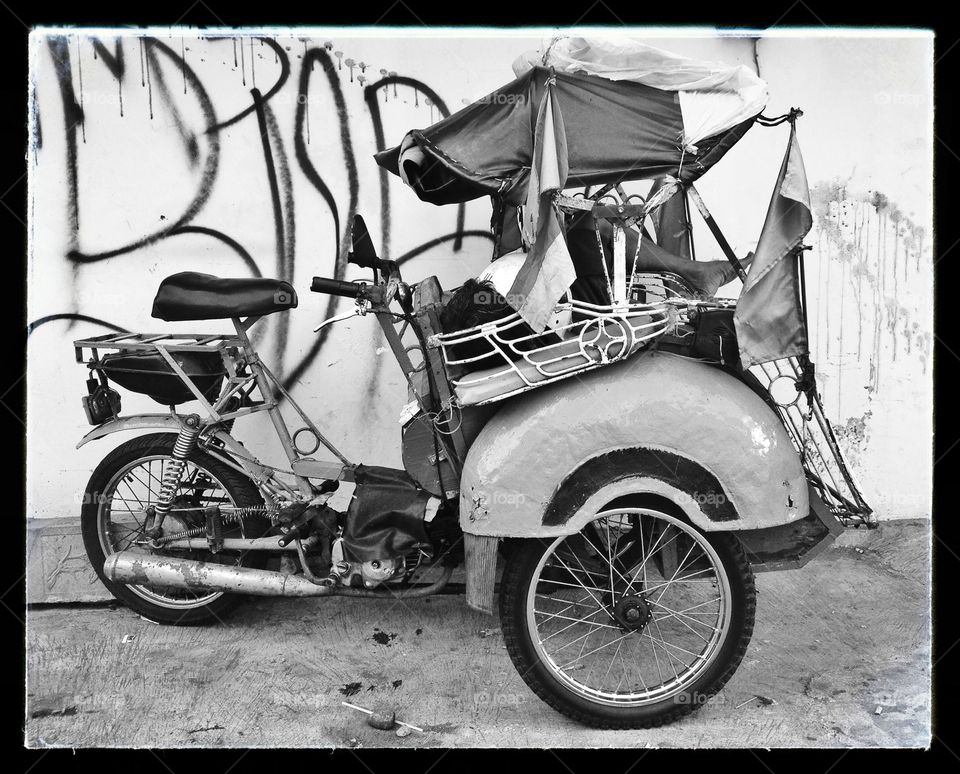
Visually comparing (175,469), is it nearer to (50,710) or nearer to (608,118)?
(50,710)

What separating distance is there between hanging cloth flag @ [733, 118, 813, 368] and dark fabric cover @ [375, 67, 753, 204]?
1.03ft

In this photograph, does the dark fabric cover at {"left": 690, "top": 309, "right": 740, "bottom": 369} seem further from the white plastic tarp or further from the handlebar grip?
the handlebar grip

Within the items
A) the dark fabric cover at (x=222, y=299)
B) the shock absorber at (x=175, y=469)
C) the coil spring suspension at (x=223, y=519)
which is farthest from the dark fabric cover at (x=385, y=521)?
the dark fabric cover at (x=222, y=299)

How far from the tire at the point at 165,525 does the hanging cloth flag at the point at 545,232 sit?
165cm

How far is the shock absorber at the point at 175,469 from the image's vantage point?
3.75 m

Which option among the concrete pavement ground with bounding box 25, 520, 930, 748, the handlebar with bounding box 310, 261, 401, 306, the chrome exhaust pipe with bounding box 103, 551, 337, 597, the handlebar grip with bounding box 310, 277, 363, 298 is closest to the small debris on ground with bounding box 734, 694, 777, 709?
the concrete pavement ground with bounding box 25, 520, 930, 748

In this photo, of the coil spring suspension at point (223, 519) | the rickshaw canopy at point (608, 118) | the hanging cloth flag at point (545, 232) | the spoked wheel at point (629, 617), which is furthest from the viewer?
the coil spring suspension at point (223, 519)

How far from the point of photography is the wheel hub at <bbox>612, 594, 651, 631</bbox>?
3.24m

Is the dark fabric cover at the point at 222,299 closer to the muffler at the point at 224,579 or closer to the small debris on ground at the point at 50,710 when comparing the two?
the muffler at the point at 224,579

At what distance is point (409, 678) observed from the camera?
364 cm

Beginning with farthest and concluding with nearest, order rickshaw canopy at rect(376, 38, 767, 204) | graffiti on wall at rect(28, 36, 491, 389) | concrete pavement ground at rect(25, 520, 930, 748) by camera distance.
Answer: graffiti on wall at rect(28, 36, 491, 389) → concrete pavement ground at rect(25, 520, 930, 748) → rickshaw canopy at rect(376, 38, 767, 204)

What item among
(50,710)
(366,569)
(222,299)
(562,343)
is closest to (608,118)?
(562,343)

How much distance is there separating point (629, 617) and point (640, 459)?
62 centimetres
